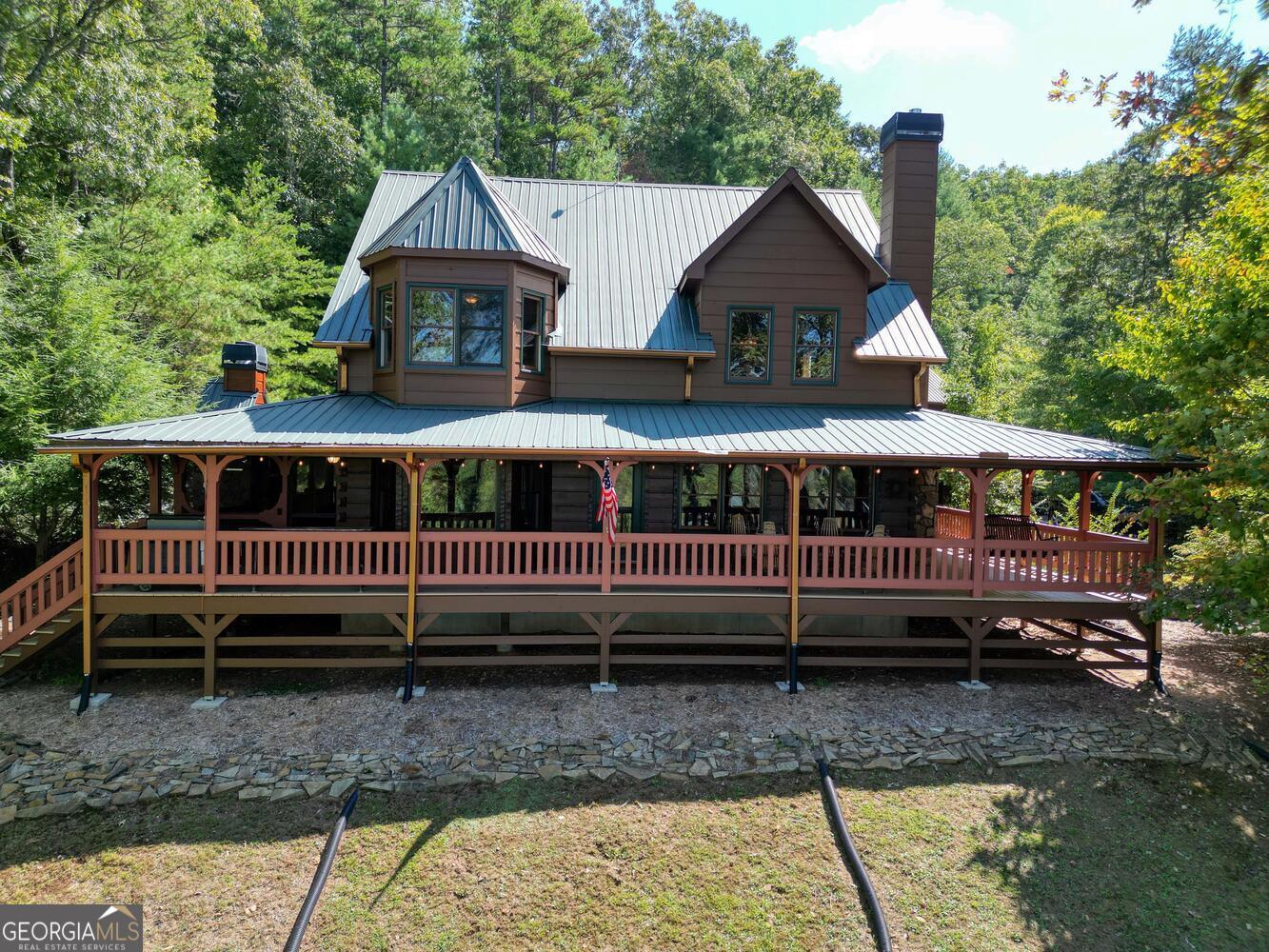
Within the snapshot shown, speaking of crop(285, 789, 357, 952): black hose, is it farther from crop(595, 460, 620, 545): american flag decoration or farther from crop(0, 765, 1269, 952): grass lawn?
crop(595, 460, 620, 545): american flag decoration

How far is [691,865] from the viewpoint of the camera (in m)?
7.17

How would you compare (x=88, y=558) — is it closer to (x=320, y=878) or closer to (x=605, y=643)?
(x=320, y=878)

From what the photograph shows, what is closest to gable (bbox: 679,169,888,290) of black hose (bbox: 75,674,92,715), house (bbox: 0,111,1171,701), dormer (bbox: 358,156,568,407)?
house (bbox: 0,111,1171,701)

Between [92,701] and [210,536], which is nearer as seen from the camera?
[92,701]

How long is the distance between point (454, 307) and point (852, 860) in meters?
10.8

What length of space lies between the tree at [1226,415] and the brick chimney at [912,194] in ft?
17.9

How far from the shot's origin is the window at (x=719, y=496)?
13.2 m

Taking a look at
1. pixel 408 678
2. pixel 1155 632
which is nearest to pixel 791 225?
pixel 1155 632

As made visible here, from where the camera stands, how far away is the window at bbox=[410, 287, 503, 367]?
1252cm

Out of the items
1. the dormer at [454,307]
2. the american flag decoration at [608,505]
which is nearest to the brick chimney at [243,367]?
the dormer at [454,307]

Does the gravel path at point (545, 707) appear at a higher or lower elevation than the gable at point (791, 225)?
lower

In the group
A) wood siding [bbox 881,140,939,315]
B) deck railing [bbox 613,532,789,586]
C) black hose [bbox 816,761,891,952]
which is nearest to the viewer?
black hose [bbox 816,761,891,952]

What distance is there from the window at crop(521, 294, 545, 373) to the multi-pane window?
5.96 m

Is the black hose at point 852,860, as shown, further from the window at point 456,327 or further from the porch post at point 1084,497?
the window at point 456,327
